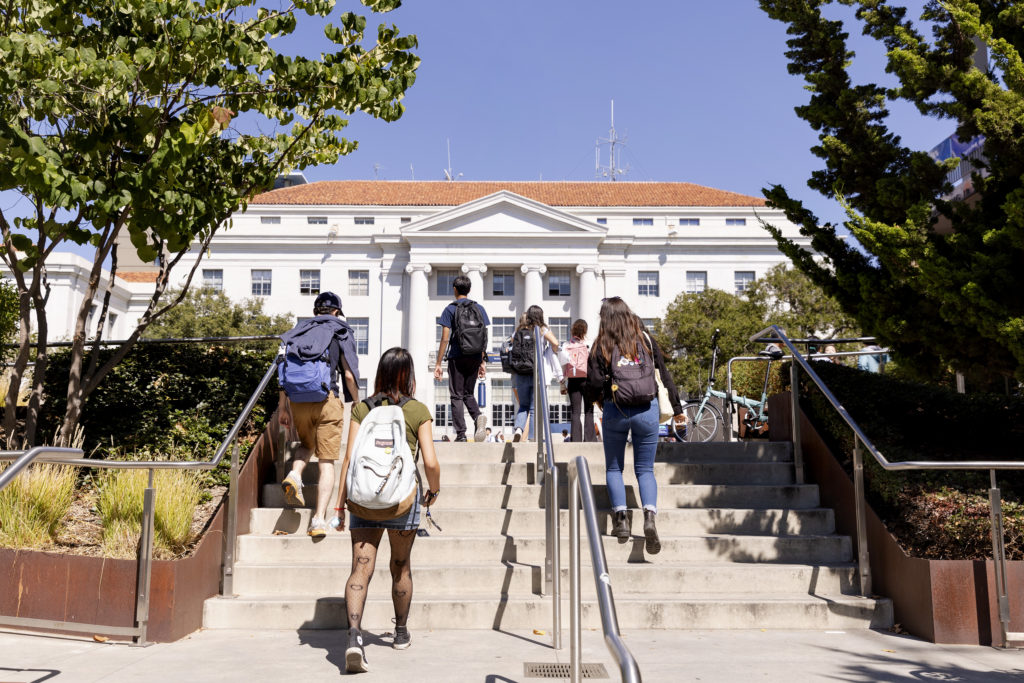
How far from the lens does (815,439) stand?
7367 millimetres

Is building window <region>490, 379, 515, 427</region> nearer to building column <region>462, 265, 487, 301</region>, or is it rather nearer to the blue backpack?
building column <region>462, 265, 487, 301</region>

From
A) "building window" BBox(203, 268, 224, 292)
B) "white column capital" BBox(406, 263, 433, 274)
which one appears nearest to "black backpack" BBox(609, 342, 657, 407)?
"white column capital" BBox(406, 263, 433, 274)

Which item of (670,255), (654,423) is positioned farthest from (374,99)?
(670,255)

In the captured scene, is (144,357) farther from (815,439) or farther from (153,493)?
(815,439)

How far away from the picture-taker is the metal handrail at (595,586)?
263cm

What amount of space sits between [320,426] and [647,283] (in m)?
A: 59.4

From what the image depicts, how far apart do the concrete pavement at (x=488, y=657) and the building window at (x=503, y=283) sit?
189 feet

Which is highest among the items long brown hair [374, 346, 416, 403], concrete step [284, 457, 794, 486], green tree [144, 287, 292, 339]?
green tree [144, 287, 292, 339]

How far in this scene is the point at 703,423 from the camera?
15.6 metres

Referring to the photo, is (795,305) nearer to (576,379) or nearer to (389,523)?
(576,379)

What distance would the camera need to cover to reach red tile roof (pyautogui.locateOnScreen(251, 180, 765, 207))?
7000 centimetres

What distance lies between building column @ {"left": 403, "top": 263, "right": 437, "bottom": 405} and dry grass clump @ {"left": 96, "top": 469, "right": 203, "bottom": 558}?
52.6m

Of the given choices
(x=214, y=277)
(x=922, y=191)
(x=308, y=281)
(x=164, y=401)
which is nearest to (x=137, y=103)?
(x=164, y=401)

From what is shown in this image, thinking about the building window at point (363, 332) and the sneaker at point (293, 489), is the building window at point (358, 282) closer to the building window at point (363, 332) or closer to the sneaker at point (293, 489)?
the building window at point (363, 332)
